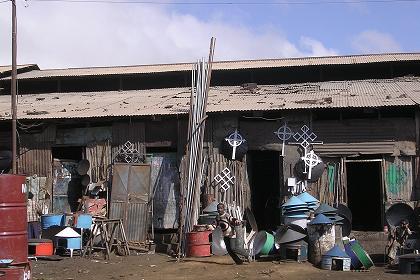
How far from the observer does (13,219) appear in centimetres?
893

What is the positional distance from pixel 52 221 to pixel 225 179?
15.7 ft

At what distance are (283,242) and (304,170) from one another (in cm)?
264

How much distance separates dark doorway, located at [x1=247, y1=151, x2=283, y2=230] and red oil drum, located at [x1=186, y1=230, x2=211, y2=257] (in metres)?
3.10

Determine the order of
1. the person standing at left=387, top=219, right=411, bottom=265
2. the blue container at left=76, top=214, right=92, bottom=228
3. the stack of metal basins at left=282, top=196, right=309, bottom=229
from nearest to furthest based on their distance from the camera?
1. the person standing at left=387, top=219, right=411, bottom=265
2. the stack of metal basins at left=282, top=196, right=309, bottom=229
3. the blue container at left=76, top=214, right=92, bottom=228

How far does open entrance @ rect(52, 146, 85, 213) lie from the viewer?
16.2 metres

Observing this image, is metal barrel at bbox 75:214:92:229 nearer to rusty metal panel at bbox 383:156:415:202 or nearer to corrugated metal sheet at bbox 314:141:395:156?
corrugated metal sheet at bbox 314:141:395:156

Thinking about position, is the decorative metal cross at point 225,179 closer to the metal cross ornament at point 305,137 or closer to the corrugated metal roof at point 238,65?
the metal cross ornament at point 305,137

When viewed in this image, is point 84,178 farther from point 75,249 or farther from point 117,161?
point 75,249

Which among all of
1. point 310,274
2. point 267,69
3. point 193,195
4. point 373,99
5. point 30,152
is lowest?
point 310,274

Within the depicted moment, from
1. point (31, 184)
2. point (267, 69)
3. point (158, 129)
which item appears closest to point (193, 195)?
point (158, 129)

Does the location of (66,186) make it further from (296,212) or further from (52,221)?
(296,212)

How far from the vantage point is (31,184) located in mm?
16156

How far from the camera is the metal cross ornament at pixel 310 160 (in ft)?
47.3

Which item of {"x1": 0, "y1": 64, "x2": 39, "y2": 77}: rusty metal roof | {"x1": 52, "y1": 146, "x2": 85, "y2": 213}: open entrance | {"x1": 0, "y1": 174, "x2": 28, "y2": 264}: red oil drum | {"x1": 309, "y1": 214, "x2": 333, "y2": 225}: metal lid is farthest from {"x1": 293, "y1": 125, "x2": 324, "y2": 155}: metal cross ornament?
{"x1": 0, "y1": 64, "x2": 39, "y2": 77}: rusty metal roof
